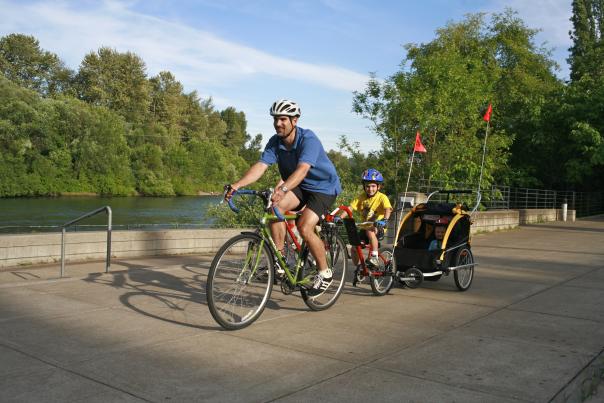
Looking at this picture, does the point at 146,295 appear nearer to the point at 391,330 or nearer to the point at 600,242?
the point at 391,330

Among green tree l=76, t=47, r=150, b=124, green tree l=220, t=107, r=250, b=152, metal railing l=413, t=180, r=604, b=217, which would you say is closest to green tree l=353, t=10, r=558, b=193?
metal railing l=413, t=180, r=604, b=217

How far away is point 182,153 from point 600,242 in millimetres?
64188

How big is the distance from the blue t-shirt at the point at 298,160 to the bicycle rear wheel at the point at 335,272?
2.26 ft

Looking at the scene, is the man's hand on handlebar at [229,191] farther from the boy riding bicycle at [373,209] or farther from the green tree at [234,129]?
the green tree at [234,129]

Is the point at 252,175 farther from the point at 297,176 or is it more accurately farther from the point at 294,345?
the point at 294,345

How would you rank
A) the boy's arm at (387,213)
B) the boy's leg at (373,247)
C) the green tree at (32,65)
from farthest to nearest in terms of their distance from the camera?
the green tree at (32,65) → the boy's arm at (387,213) → the boy's leg at (373,247)

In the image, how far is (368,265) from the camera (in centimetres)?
734

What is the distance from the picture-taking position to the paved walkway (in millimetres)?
3814

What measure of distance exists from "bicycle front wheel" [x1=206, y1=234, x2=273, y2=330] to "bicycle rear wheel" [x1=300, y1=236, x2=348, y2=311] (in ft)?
3.04

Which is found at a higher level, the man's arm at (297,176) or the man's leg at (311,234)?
the man's arm at (297,176)

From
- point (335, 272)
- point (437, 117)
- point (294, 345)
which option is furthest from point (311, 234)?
point (437, 117)

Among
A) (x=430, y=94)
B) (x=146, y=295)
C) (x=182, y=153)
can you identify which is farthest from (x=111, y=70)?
(x=146, y=295)

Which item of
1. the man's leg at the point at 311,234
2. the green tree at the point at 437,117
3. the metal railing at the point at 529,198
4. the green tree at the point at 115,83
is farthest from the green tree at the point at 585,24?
the man's leg at the point at 311,234

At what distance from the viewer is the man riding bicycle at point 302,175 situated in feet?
19.2
